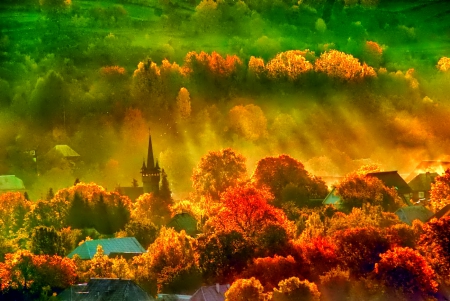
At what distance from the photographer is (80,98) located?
461ft

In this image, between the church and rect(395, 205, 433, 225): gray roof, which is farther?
the church

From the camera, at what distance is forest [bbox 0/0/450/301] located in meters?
85.0

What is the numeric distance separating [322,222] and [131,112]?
56.0 metres

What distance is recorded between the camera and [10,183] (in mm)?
124500

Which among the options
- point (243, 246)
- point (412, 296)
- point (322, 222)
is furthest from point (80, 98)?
point (412, 296)

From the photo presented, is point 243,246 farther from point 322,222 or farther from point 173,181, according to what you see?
point 173,181

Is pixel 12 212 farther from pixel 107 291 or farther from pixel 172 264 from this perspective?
pixel 107 291

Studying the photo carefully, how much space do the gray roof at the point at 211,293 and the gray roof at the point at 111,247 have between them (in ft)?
48.9

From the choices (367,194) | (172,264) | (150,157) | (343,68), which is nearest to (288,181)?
(367,194)

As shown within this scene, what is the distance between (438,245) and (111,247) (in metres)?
23.2

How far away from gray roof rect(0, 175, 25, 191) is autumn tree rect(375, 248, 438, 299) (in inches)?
2373

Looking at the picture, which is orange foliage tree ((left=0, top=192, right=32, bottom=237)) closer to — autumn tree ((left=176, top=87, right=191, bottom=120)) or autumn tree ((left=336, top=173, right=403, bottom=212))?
autumn tree ((left=336, top=173, right=403, bottom=212))

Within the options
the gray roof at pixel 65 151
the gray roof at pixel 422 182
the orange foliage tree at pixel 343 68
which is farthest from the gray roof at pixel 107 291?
the orange foliage tree at pixel 343 68

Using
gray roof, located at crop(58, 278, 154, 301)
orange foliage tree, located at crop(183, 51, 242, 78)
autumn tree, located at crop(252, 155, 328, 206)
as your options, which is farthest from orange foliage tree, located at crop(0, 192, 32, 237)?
orange foliage tree, located at crop(183, 51, 242, 78)
